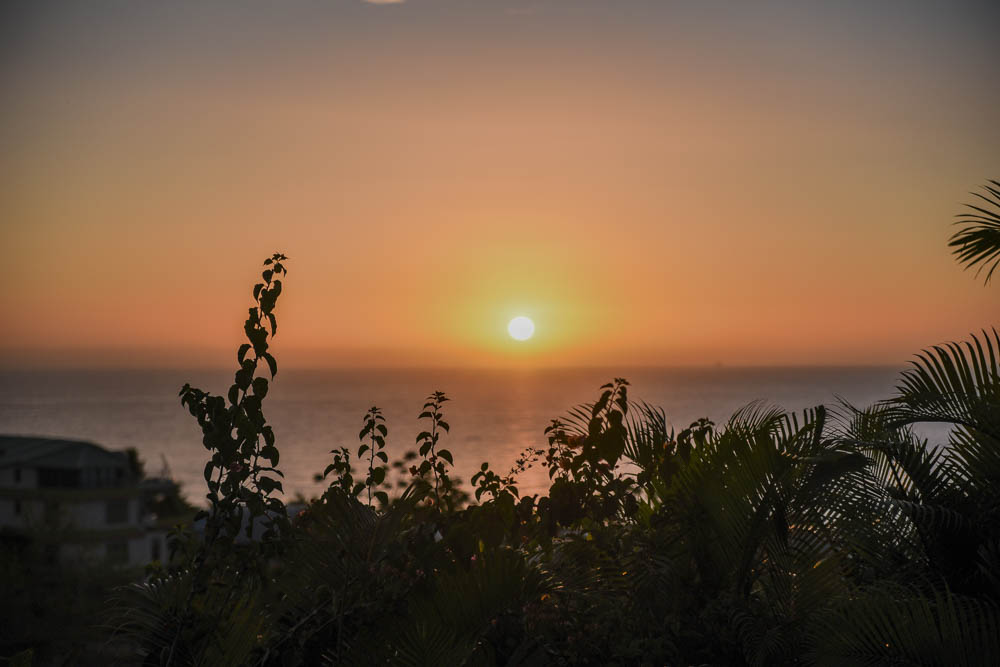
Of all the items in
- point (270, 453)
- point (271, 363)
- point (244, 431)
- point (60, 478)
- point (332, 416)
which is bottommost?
point (332, 416)

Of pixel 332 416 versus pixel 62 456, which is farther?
pixel 332 416

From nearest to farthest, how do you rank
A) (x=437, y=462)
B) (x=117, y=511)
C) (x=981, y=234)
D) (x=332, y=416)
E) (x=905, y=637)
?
(x=905, y=637) < (x=981, y=234) < (x=437, y=462) < (x=117, y=511) < (x=332, y=416)

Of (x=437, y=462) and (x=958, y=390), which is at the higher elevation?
(x=958, y=390)

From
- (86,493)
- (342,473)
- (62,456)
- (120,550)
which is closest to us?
(342,473)

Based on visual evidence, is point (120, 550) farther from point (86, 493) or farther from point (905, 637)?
point (905, 637)

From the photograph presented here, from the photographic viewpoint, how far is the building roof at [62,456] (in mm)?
40281

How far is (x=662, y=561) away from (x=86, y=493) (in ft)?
131

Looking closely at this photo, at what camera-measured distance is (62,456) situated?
133ft

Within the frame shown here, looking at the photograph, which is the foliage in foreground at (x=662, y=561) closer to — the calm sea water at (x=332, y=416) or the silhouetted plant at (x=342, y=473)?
the silhouetted plant at (x=342, y=473)

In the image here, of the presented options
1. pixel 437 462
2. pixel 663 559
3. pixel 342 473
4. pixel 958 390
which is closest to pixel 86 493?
pixel 437 462

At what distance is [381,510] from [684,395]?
455 ft

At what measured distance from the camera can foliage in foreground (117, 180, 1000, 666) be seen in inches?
151

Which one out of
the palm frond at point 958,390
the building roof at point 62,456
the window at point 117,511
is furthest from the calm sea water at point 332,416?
the palm frond at point 958,390

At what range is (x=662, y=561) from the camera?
4547 millimetres
